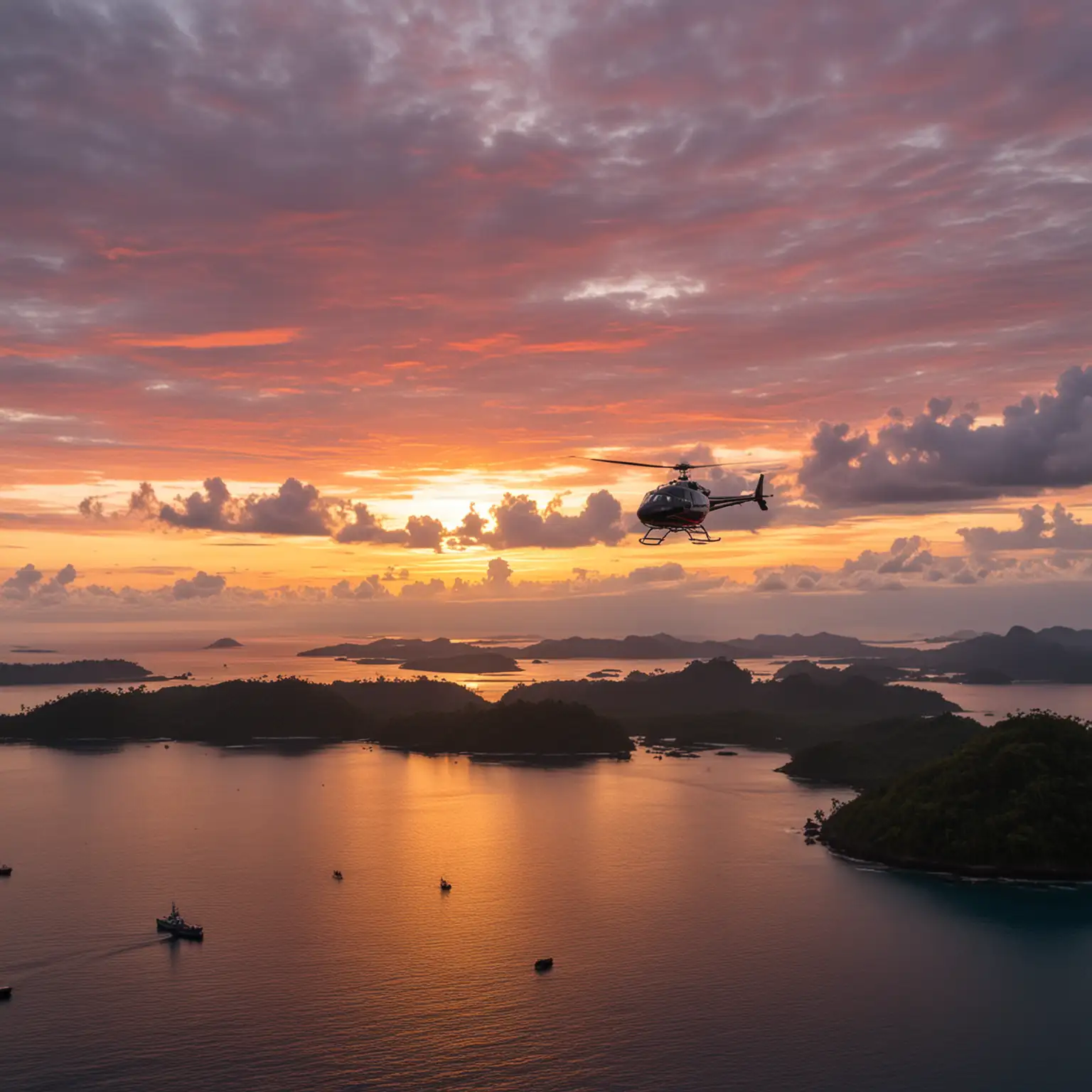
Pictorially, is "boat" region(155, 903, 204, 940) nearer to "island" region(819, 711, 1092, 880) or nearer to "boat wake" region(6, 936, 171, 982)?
"boat wake" region(6, 936, 171, 982)

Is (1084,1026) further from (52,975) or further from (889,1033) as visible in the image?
(52,975)

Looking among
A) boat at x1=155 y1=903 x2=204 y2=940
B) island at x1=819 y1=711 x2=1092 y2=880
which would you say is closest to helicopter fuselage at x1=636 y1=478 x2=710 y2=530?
boat at x1=155 y1=903 x2=204 y2=940

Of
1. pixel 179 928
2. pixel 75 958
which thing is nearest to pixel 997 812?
pixel 179 928

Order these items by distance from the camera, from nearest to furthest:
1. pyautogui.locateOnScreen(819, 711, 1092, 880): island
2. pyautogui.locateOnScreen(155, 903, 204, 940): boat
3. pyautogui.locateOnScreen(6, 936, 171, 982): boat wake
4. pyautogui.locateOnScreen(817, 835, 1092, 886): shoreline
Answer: pyautogui.locateOnScreen(6, 936, 171, 982): boat wake < pyautogui.locateOnScreen(155, 903, 204, 940): boat < pyautogui.locateOnScreen(817, 835, 1092, 886): shoreline < pyautogui.locateOnScreen(819, 711, 1092, 880): island

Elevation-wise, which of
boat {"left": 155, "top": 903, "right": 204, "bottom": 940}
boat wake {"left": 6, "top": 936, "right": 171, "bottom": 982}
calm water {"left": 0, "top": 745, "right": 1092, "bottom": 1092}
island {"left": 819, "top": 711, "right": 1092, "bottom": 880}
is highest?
island {"left": 819, "top": 711, "right": 1092, "bottom": 880}

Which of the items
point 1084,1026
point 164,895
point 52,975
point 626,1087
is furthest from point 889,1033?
point 164,895
